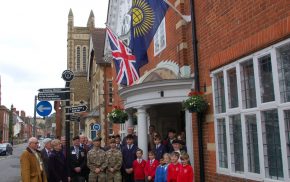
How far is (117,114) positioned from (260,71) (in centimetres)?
711

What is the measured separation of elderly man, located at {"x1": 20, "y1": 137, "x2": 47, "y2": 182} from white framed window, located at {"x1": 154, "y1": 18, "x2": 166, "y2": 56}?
5809 millimetres

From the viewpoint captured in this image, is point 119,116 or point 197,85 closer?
point 197,85

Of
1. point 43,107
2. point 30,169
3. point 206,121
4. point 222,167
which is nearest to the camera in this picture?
point 30,169

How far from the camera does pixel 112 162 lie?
9219mm

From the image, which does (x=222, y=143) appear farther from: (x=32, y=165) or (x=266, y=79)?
(x=32, y=165)

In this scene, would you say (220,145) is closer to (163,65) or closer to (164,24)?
(163,65)

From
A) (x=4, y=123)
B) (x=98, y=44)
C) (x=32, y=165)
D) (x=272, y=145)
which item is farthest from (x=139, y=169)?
(x=4, y=123)

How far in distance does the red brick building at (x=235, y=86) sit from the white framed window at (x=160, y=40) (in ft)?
2.98

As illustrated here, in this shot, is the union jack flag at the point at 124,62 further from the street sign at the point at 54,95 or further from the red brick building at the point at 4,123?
the red brick building at the point at 4,123

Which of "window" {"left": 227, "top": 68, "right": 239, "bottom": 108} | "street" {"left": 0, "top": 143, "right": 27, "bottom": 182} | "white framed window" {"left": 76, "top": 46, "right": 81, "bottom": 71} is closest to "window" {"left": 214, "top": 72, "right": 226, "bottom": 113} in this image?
"window" {"left": 227, "top": 68, "right": 239, "bottom": 108}

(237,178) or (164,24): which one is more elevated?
(164,24)

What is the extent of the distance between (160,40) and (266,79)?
19.9 feet

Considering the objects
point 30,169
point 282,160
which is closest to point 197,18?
point 282,160

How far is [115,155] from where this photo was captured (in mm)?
9219
